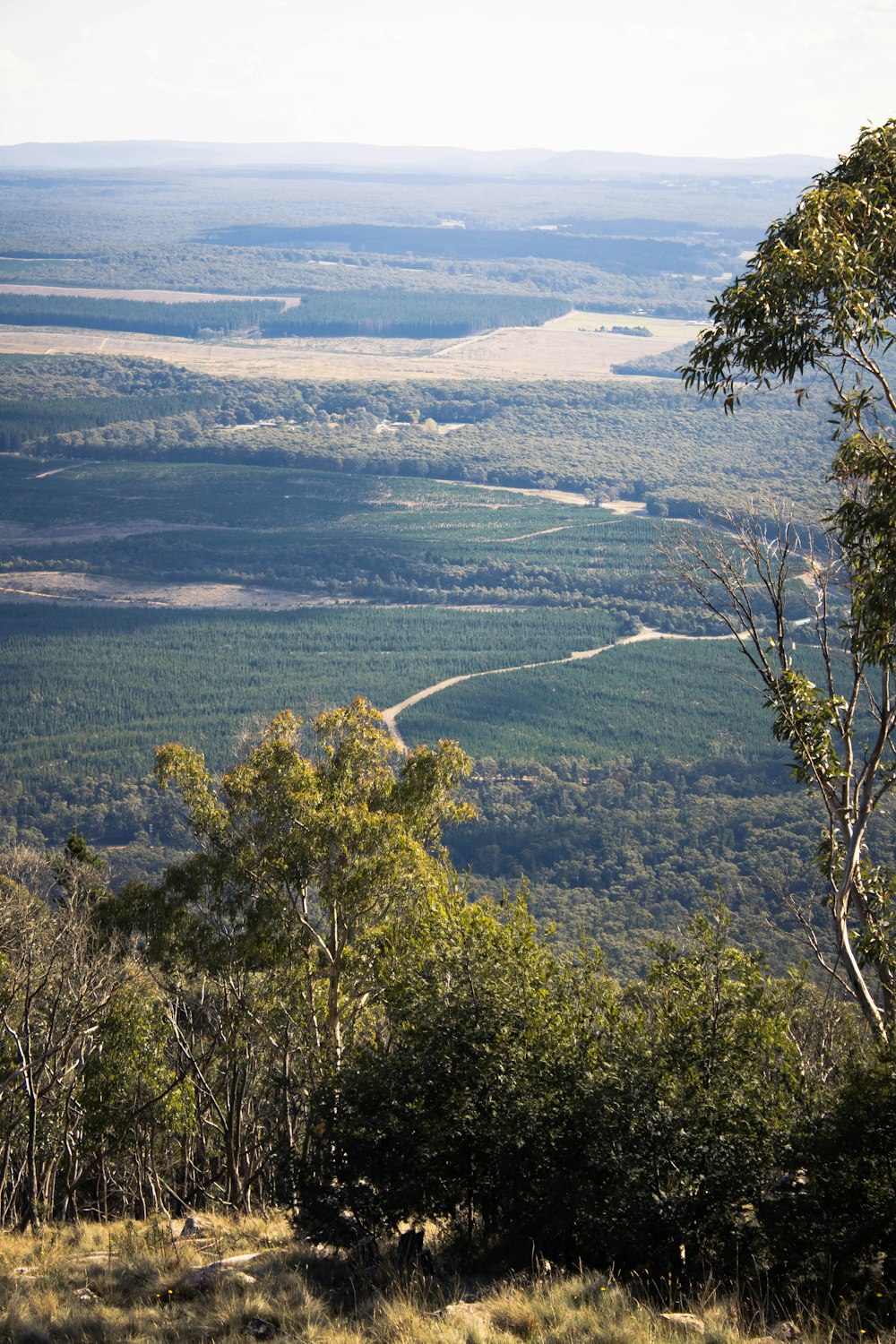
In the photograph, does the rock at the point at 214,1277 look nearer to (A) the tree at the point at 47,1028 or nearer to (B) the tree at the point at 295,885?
(B) the tree at the point at 295,885

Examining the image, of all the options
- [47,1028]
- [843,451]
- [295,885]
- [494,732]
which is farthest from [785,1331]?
[494,732]

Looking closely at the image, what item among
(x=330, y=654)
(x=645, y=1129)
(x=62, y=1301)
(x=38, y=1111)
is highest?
(x=645, y=1129)

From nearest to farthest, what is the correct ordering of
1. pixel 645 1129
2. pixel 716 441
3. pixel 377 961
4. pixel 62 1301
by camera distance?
pixel 645 1129, pixel 62 1301, pixel 377 961, pixel 716 441

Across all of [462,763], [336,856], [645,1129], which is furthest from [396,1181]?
[462,763]

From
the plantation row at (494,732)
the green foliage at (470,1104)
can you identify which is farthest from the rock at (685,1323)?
the plantation row at (494,732)

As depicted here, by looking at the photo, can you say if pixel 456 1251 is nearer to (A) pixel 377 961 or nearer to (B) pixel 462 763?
(A) pixel 377 961

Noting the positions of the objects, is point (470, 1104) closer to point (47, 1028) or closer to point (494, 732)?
point (47, 1028)

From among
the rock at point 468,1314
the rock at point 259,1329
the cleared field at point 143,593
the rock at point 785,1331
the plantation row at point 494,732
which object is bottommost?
the plantation row at point 494,732

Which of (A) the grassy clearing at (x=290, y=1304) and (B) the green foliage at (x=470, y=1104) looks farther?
(B) the green foliage at (x=470, y=1104)

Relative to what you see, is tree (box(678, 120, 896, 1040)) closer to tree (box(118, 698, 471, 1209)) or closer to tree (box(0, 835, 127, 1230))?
tree (box(118, 698, 471, 1209))
